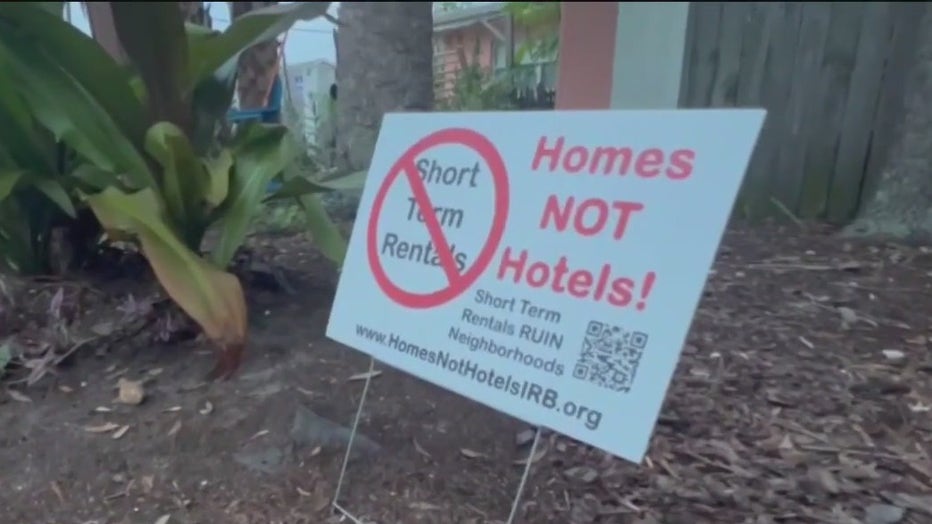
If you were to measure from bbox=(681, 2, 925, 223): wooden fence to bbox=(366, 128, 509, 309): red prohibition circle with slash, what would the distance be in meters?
0.33

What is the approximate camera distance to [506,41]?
123 centimetres

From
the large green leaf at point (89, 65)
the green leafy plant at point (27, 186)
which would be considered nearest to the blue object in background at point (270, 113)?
the large green leaf at point (89, 65)

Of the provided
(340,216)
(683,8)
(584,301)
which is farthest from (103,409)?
(683,8)

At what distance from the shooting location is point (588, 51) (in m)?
0.85

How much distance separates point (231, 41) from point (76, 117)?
0.39 metres

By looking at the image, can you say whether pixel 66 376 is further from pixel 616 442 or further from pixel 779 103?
pixel 779 103

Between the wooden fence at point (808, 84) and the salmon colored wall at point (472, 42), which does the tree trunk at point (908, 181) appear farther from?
the salmon colored wall at point (472, 42)

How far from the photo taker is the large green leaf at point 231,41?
1.90m

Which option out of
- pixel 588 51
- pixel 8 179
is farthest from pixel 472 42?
pixel 8 179

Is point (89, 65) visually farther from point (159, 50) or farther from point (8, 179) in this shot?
point (159, 50)

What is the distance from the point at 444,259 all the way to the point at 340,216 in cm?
106

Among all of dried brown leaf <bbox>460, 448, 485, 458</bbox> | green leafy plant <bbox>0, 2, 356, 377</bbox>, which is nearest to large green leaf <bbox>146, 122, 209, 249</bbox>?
green leafy plant <bbox>0, 2, 356, 377</bbox>

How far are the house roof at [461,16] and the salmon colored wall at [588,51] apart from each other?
26cm

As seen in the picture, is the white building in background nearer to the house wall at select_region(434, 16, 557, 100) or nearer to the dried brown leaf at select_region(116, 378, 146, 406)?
the house wall at select_region(434, 16, 557, 100)
